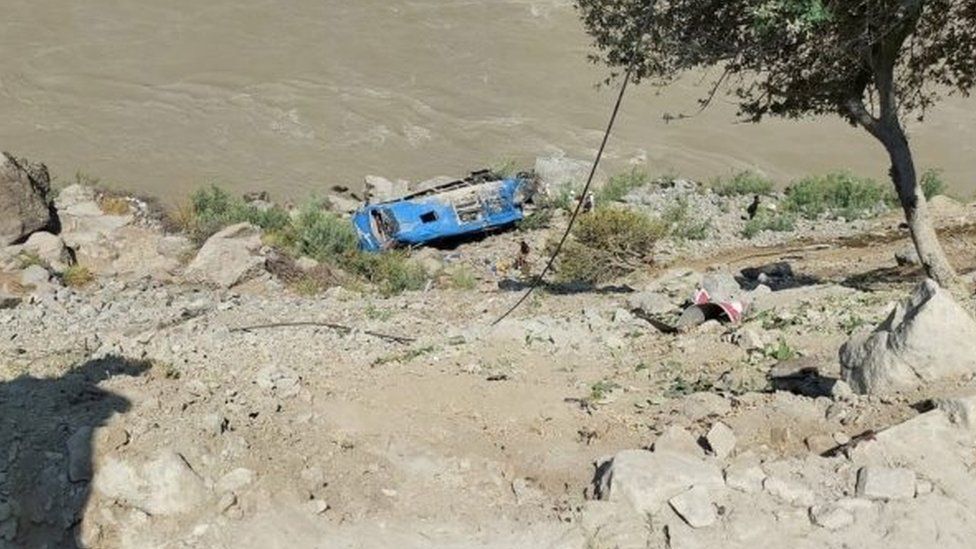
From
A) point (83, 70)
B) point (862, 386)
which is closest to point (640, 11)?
point (862, 386)

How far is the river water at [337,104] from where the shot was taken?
24812 mm

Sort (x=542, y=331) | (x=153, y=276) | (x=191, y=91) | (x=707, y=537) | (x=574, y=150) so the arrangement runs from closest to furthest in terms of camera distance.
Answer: (x=707, y=537)
(x=542, y=331)
(x=153, y=276)
(x=574, y=150)
(x=191, y=91)

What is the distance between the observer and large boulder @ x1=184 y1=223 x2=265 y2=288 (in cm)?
1485

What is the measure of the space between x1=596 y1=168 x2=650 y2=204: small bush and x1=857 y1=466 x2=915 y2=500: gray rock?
1423cm

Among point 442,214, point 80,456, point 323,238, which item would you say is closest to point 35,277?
point 323,238

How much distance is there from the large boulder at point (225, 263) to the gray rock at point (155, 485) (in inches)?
358

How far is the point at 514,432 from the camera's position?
6.83 m

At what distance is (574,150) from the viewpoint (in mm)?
26656

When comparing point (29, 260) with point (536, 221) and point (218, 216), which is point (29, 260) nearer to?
point (218, 216)

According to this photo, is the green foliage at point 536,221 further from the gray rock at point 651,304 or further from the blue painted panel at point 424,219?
the gray rock at point 651,304

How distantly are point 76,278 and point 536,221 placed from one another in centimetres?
793

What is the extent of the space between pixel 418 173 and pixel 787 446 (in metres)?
19.2

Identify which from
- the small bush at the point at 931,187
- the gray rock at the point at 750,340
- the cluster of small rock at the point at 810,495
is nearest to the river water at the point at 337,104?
the small bush at the point at 931,187

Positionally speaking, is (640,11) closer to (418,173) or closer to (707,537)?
(707,537)
